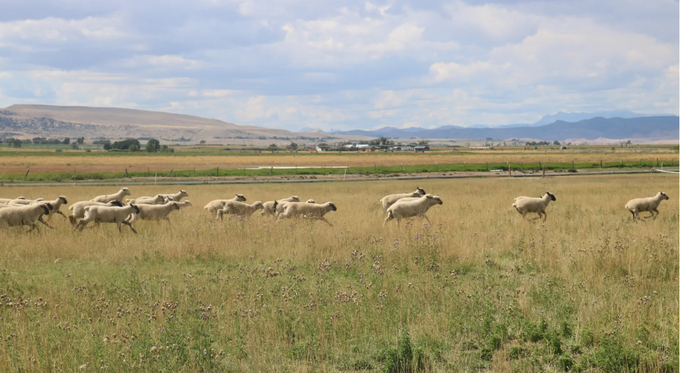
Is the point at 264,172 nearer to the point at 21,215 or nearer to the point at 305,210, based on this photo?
the point at 305,210

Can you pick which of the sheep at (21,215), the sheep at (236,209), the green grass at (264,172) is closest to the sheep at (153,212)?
the sheep at (236,209)

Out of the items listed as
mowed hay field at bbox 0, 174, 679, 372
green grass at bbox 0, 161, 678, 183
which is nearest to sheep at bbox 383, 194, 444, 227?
mowed hay field at bbox 0, 174, 679, 372

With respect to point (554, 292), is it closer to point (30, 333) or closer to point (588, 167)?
point (30, 333)

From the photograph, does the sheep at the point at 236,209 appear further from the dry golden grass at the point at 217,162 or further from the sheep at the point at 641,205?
the dry golden grass at the point at 217,162

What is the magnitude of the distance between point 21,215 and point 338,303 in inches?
527

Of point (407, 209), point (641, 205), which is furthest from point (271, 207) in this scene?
point (641, 205)

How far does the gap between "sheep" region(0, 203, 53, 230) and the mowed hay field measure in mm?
915

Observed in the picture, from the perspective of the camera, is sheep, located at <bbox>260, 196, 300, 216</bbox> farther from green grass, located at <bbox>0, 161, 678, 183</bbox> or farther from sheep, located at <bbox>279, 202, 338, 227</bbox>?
green grass, located at <bbox>0, 161, 678, 183</bbox>

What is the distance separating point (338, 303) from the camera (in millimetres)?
9227

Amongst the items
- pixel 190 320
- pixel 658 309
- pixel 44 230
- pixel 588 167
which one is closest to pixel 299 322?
pixel 190 320

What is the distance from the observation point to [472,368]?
7160mm

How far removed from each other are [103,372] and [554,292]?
7712mm

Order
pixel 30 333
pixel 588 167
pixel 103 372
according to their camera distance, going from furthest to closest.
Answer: pixel 588 167 < pixel 30 333 < pixel 103 372

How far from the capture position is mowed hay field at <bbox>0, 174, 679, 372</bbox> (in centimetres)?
719
